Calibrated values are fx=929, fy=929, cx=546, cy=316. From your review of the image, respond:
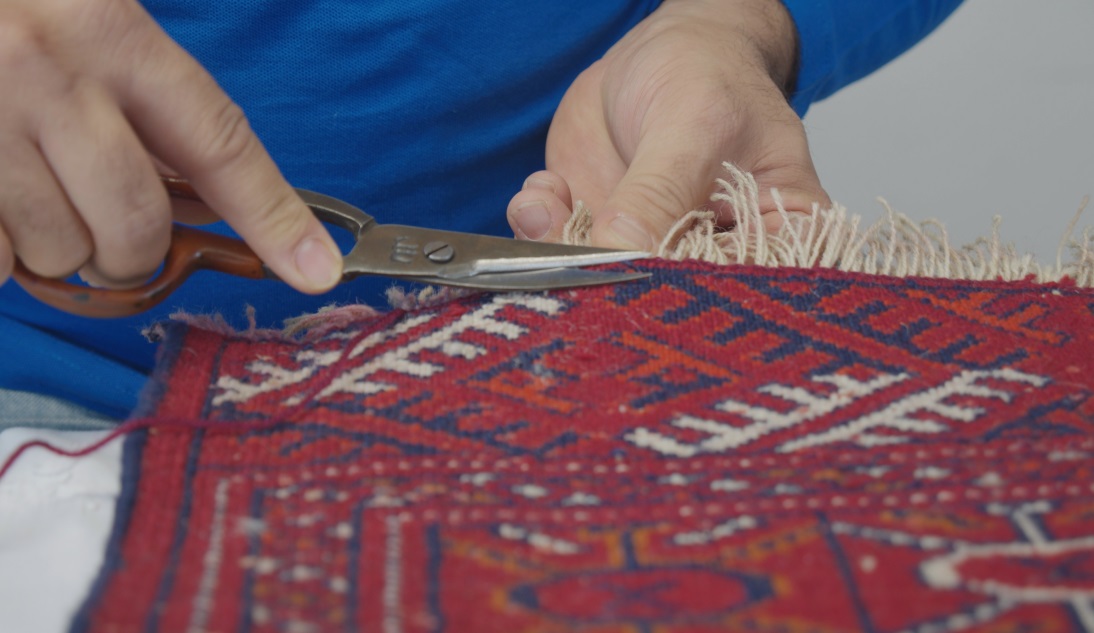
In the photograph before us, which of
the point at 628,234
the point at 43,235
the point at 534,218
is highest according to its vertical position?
the point at 534,218

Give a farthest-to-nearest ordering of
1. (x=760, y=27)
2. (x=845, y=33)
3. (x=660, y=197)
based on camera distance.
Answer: (x=845, y=33)
(x=760, y=27)
(x=660, y=197)

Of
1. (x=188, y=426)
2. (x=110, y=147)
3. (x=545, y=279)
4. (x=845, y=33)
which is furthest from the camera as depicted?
(x=845, y=33)

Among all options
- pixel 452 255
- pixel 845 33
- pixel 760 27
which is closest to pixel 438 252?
pixel 452 255

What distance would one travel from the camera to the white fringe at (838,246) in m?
0.99

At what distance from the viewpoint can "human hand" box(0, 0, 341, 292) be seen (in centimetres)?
69

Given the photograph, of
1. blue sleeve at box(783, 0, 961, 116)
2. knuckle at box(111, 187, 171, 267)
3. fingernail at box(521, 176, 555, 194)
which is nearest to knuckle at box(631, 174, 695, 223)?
fingernail at box(521, 176, 555, 194)

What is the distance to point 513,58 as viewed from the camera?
1.33 meters

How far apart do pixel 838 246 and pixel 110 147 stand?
28.1 inches

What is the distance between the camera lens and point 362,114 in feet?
4.08

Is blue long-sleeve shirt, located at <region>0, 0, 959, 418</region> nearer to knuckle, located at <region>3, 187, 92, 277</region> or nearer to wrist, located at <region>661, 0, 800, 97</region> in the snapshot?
wrist, located at <region>661, 0, 800, 97</region>

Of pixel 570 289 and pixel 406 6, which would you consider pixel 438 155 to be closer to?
pixel 406 6

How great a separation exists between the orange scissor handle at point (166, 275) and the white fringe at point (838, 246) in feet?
1.22

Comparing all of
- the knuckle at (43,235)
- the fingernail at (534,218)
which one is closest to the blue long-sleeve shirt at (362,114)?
the fingernail at (534,218)

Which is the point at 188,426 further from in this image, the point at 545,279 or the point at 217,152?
the point at 545,279
